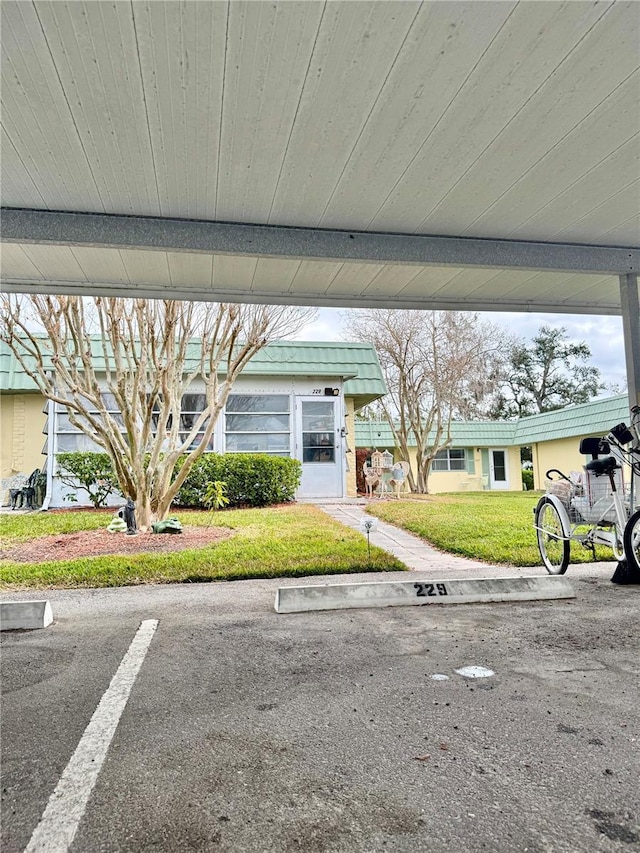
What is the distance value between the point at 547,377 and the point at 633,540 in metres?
30.7

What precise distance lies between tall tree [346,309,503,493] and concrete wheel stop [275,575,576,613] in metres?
12.3


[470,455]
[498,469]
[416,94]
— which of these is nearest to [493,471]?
[498,469]

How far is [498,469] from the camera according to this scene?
24.2 meters

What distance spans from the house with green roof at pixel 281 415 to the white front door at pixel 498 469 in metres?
11.8

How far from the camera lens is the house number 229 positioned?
15.9 ft

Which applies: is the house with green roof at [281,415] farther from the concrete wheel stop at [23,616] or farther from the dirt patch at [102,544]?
the concrete wheel stop at [23,616]

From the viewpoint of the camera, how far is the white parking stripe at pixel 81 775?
5.61ft

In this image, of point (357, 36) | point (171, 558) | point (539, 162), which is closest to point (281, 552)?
point (171, 558)

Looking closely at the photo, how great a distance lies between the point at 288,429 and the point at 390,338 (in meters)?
5.46

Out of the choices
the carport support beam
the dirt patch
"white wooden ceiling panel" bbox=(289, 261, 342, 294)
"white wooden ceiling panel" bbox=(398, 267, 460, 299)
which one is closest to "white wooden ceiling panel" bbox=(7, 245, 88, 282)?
"white wooden ceiling panel" bbox=(289, 261, 342, 294)

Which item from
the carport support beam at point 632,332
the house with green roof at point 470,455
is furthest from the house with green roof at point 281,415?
the carport support beam at point 632,332

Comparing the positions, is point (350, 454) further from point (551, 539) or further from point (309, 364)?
point (551, 539)

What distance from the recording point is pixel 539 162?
363 centimetres

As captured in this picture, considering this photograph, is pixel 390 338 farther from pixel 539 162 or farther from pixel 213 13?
pixel 213 13
